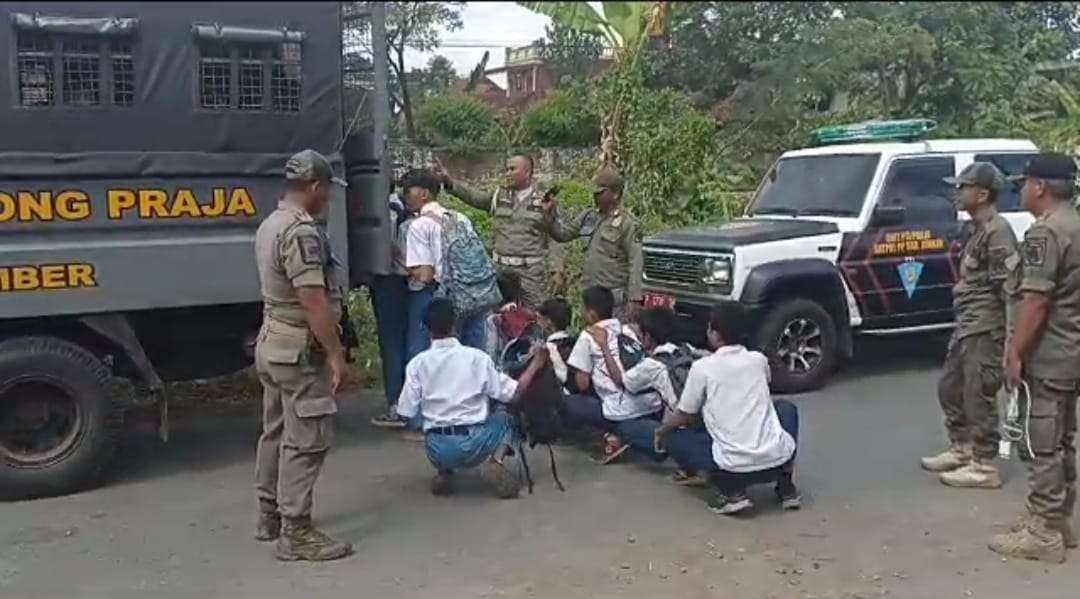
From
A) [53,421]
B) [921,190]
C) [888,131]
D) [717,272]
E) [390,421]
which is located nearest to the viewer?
[53,421]

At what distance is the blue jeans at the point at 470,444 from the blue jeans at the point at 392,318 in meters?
1.47

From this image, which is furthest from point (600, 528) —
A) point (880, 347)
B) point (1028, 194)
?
point (880, 347)

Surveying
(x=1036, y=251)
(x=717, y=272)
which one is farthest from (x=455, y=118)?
(x=1036, y=251)

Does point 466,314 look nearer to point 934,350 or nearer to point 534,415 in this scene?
point 534,415

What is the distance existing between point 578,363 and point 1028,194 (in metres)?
2.53

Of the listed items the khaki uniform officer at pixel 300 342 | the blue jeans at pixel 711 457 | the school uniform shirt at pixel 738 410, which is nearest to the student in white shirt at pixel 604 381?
the blue jeans at pixel 711 457

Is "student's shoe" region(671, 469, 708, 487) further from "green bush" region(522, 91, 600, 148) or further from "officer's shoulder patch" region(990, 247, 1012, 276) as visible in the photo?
"green bush" region(522, 91, 600, 148)

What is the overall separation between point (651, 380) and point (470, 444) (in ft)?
3.44

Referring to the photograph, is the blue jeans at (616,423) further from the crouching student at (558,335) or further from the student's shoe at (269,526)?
the student's shoe at (269,526)

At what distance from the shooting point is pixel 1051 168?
5.02 metres

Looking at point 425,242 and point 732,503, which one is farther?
point 425,242

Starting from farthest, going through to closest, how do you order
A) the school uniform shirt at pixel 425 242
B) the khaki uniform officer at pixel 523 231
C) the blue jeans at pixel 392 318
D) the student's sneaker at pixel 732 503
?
the khaki uniform officer at pixel 523 231 < the blue jeans at pixel 392 318 < the school uniform shirt at pixel 425 242 < the student's sneaker at pixel 732 503

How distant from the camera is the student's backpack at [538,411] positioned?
6297 mm

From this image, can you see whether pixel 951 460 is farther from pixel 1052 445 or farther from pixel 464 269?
pixel 464 269
